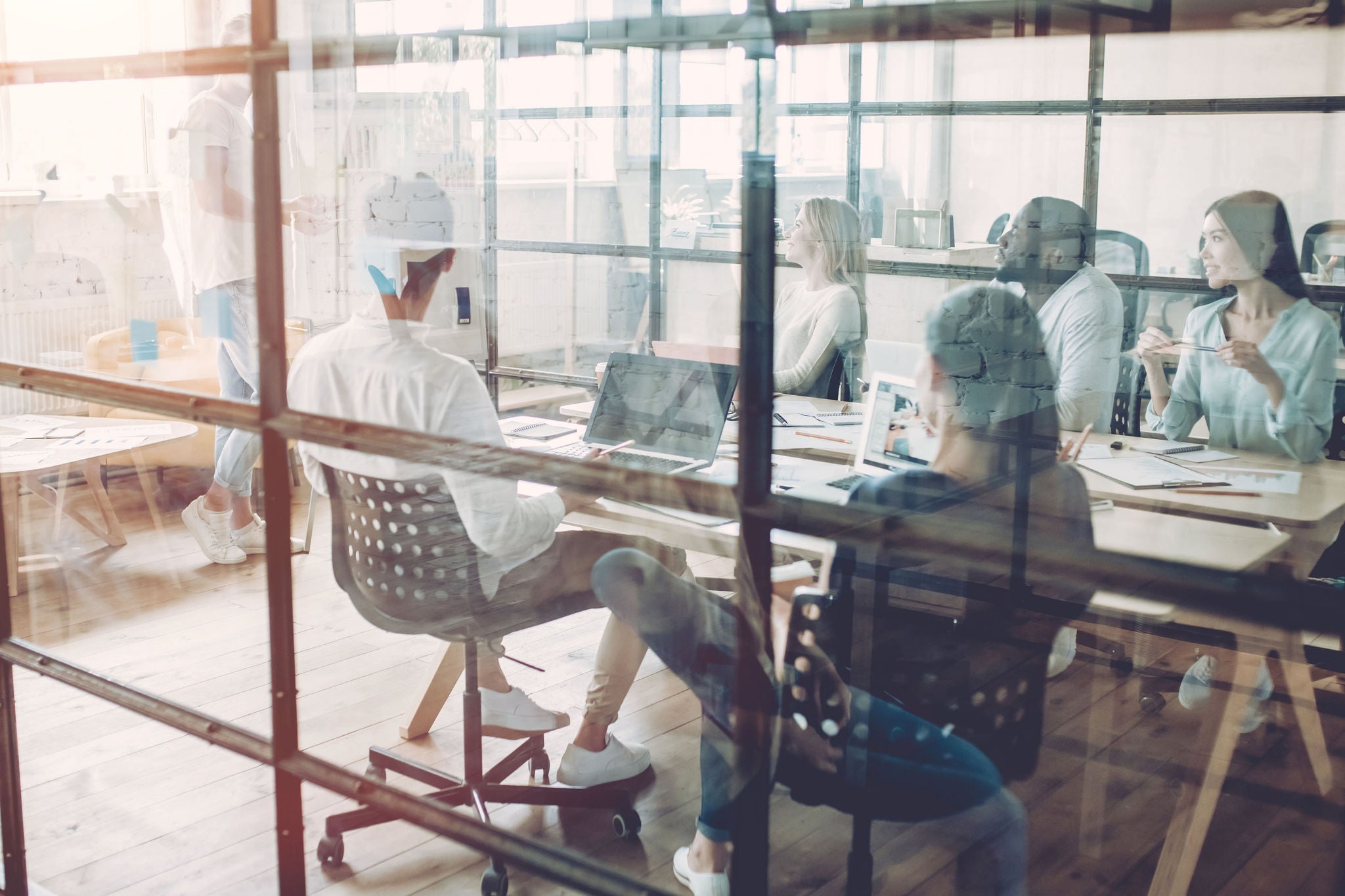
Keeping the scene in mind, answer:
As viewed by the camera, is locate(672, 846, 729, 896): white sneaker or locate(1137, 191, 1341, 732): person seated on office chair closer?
locate(672, 846, 729, 896): white sneaker

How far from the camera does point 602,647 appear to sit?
149 cm

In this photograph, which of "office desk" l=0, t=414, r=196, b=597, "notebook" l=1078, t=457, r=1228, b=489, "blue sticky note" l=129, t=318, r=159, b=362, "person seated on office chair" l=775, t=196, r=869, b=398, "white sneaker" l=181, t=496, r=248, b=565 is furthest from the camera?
"office desk" l=0, t=414, r=196, b=597

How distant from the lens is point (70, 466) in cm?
284

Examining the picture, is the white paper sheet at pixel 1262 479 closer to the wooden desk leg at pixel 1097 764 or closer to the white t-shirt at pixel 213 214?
the wooden desk leg at pixel 1097 764

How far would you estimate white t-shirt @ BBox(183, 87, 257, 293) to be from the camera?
1425mm

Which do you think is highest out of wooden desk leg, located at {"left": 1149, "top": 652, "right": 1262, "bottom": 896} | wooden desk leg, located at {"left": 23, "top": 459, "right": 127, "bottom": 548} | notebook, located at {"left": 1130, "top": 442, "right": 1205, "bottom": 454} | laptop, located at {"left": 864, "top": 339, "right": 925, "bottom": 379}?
laptop, located at {"left": 864, "top": 339, "right": 925, "bottom": 379}

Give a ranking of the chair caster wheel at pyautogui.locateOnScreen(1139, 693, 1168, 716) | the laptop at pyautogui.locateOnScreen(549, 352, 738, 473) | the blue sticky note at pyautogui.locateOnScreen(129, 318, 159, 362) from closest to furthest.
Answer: the laptop at pyautogui.locateOnScreen(549, 352, 738, 473) → the blue sticky note at pyautogui.locateOnScreen(129, 318, 159, 362) → the chair caster wheel at pyautogui.locateOnScreen(1139, 693, 1168, 716)

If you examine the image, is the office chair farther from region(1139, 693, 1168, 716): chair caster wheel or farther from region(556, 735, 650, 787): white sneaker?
region(1139, 693, 1168, 716): chair caster wheel

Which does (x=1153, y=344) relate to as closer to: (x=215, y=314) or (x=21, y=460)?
(x=215, y=314)

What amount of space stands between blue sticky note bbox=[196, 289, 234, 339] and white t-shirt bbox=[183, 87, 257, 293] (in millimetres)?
14

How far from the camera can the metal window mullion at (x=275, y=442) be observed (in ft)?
4.13

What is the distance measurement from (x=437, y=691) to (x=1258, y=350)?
1348 mm

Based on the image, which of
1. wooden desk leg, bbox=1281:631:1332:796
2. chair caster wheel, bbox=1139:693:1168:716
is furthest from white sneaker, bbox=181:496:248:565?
chair caster wheel, bbox=1139:693:1168:716

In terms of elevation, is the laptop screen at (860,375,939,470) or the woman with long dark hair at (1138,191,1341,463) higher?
the woman with long dark hair at (1138,191,1341,463)
